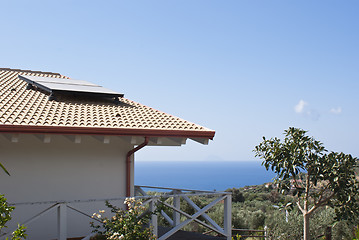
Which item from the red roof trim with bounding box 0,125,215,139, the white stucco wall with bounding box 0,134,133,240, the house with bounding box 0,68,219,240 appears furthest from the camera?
the white stucco wall with bounding box 0,134,133,240

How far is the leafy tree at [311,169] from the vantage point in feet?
46.2

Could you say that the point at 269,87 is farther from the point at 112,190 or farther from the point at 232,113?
the point at 112,190

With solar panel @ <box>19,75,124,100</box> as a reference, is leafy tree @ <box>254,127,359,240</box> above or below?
below

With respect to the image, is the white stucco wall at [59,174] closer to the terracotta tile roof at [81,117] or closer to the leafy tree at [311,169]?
the terracotta tile roof at [81,117]

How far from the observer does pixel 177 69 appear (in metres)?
23.0

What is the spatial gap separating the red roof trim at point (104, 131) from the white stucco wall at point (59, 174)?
111 cm

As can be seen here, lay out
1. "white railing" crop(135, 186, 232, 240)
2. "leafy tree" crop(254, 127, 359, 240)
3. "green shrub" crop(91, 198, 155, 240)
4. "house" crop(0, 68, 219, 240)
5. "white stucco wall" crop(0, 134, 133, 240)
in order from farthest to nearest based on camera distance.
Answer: "leafy tree" crop(254, 127, 359, 240) → "white stucco wall" crop(0, 134, 133, 240) → "house" crop(0, 68, 219, 240) → "white railing" crop(135, 186, 232, 240) → "green shrub" crop(91, 198, 155, 240)

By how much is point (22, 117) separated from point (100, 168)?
2130 millimetres

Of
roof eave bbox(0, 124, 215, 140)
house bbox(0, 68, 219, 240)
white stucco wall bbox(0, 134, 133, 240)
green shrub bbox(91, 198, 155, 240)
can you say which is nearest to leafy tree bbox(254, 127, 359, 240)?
house bbox(0, 68, 219, 240)

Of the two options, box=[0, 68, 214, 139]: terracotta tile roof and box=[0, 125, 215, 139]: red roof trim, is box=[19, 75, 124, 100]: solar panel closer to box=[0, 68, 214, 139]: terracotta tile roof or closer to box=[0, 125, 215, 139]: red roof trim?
box=[0, 68, 214, 139]: terracotta tile roof

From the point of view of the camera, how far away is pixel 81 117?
920 centimetres

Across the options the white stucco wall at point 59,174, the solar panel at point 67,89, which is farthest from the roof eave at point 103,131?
the solar panel at point 67,89

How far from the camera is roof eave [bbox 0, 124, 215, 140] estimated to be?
7793mm

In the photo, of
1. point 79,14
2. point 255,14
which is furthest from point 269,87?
point 79,14
